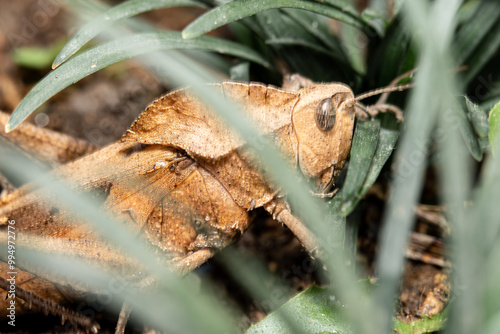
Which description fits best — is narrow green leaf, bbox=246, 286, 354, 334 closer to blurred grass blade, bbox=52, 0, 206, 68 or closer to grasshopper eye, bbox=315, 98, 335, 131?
grasshopper eye, bbox=315, 98, 335, 131

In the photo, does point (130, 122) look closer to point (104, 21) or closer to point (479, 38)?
point (104, 21)

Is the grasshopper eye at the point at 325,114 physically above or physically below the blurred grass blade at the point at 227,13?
below

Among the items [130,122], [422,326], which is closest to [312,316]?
[422,326]

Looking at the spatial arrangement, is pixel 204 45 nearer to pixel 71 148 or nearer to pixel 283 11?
pixel 283 11

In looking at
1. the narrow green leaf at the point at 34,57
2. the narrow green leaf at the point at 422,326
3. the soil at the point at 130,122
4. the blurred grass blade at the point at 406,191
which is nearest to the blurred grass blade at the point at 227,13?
the blurred grass blade at the point at 406,191

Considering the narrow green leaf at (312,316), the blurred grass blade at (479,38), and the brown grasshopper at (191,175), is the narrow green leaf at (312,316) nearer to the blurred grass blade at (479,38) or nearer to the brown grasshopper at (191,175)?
the brown grasshopper at (191,175)

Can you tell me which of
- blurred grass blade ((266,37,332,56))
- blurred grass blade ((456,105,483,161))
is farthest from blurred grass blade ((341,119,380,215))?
blurred grass blade ((266,37,332,56))

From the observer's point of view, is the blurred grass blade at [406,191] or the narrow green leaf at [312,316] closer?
the blurred grass blade at [406,191]

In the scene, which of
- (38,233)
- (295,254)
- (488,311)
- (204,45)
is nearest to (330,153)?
(295,254)
